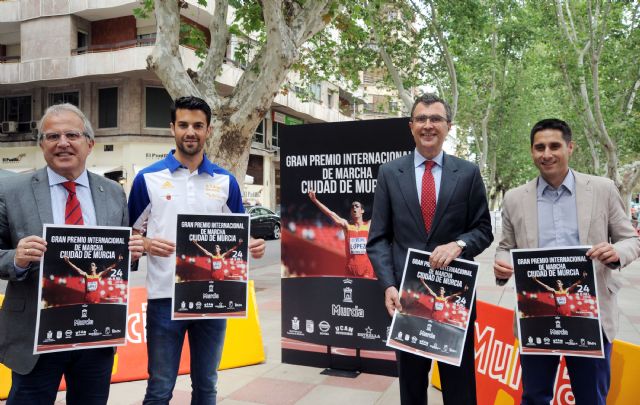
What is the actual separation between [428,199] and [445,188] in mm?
107

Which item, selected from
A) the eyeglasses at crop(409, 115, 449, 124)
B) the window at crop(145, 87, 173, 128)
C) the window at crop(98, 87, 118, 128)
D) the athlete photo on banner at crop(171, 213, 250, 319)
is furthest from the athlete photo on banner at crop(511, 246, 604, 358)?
the window at crop(98, 87, 118, 128)

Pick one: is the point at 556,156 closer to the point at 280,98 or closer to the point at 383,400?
the point at 383,400

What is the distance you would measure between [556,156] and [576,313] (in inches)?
32.1

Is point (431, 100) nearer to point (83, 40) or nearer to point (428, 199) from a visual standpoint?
point (428, 199)

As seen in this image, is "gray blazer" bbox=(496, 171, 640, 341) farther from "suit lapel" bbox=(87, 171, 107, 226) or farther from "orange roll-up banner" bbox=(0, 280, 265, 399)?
"orange roll-up banner" bbox=(0, 280, 265, 399)

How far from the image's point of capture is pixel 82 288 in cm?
254

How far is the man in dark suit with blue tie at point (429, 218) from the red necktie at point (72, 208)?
59.3 inches

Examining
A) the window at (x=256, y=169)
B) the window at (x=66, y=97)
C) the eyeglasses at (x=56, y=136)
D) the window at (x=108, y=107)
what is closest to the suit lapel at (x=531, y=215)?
the eyeglasses at (x=56, y=136)

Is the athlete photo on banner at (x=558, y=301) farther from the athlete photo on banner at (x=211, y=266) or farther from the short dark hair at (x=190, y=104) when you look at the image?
the short dark hair at (x=190, y=104)

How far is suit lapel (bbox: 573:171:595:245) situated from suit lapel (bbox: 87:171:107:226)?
2.43 m

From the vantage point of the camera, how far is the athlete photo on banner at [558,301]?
2705mm

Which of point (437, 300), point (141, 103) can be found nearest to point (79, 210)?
point (437, 300)

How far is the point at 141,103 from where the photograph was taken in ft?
84.1

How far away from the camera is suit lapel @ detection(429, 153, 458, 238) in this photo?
2.87 meters
